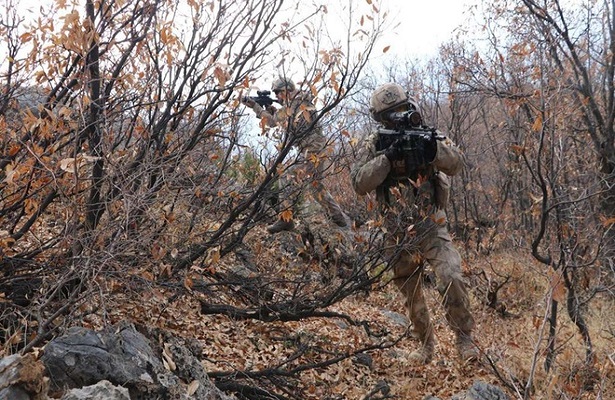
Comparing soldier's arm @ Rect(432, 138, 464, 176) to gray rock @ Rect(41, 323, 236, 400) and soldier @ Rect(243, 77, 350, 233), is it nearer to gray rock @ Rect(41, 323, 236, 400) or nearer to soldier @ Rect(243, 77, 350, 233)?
soldier @ Rect(243, 77, 350, 233)

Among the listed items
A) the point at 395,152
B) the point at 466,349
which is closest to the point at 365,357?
the point at 466,349

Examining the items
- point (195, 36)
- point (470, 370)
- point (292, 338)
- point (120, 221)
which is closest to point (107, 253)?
point (120, 221)

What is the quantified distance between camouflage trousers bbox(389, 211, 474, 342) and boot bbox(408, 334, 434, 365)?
33 mm

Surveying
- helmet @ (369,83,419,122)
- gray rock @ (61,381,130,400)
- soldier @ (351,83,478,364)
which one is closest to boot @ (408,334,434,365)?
soldier @ (351,83,478,364)

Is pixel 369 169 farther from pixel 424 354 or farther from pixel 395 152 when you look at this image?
pixel 424 354

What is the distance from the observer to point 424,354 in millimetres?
4133

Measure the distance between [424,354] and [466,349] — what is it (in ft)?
1.07

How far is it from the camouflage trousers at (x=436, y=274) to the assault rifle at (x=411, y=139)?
1.44 feet

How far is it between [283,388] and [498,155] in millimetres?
9790

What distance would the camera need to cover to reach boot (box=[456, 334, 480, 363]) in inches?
153

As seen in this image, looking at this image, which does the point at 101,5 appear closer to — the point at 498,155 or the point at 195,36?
the point at 195,36

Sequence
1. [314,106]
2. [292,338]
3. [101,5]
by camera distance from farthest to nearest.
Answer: [292,338], [314,106], [101,5]

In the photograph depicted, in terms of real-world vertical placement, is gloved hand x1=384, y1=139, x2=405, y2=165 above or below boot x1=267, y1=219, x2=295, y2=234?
above

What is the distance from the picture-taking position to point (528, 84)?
6.71 meters
